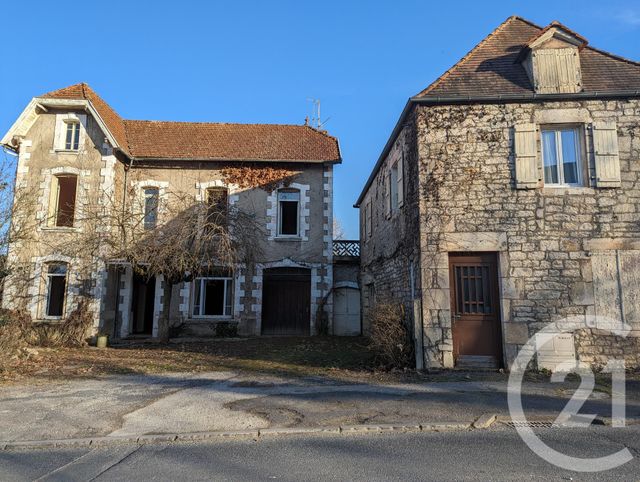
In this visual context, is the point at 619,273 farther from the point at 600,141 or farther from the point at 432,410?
the point at 432,410

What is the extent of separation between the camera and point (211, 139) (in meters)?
18.0

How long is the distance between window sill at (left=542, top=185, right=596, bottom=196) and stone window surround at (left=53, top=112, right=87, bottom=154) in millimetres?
14971

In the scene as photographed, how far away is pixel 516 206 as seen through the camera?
30.3 feet

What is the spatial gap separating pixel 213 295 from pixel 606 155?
1310 cm

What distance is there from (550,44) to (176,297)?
45.3 ft

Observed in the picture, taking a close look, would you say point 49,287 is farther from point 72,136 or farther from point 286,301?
point 286,301

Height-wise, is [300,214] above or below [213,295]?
above

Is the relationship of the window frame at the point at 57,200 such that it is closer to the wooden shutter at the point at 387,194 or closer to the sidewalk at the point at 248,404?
the sidewalk at the point at 248,404

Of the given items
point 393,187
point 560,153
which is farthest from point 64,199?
point 560,153

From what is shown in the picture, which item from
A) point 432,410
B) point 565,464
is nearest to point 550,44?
point 432,410

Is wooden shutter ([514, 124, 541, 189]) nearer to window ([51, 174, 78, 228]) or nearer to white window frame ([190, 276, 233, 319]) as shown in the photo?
white window frame ([190, 276, 233, 319])

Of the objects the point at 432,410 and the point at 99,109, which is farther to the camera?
the point at 99,109

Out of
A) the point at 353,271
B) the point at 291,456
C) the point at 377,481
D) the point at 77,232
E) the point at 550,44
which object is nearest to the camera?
the point at 377,481
